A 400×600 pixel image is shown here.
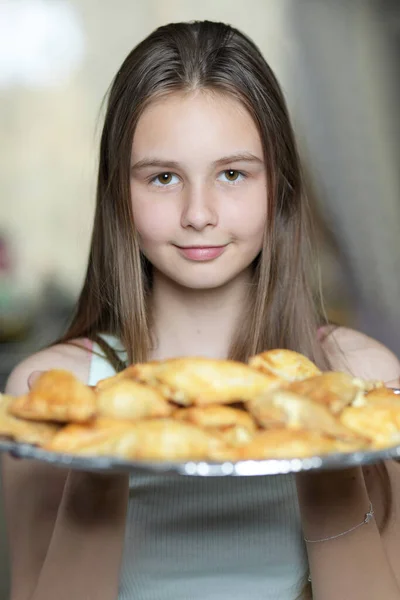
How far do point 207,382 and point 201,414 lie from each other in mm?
43

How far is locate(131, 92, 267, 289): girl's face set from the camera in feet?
3.77

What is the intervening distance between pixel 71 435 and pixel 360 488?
434 millimetres

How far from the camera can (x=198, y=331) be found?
1.39 metres

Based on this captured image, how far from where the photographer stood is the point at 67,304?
3.05 metres

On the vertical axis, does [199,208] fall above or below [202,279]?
above

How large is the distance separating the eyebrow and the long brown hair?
3 cm

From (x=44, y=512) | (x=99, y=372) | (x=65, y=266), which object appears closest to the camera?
(x=44, y=512)

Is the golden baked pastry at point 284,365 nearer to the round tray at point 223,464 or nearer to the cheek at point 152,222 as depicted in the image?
the round tray at point 223,464

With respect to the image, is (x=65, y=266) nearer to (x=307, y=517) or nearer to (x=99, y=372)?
(x=99, y=372)

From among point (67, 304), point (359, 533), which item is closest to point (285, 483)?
point (359, 533)

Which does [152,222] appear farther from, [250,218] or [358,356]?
[358,356]

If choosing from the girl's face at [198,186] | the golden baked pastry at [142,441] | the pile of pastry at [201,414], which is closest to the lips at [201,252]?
the girl's face at [198,186]

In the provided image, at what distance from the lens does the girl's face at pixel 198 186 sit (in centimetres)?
115

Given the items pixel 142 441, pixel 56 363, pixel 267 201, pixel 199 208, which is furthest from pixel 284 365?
pixel 56 363
